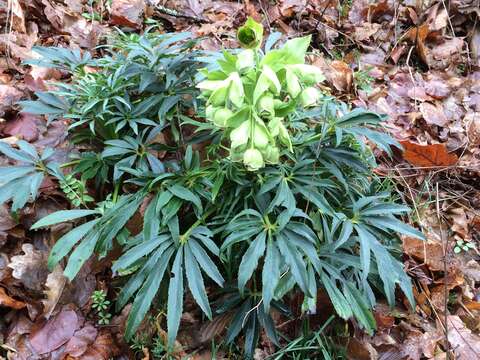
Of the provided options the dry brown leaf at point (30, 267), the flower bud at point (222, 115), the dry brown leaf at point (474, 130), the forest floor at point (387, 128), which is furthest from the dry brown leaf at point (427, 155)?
the dry brown leaf at point (30, 267)

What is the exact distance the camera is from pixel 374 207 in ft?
3.98

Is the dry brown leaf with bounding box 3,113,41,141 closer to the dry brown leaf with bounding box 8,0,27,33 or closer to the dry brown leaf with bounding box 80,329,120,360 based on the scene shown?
the dry brown leaf with bounding box 8,0,27,33

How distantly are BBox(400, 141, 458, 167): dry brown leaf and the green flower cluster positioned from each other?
0.92 m

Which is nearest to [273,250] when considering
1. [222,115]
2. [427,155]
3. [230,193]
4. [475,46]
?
[230,193]

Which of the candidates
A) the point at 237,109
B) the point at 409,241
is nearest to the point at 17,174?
the point at 237,109

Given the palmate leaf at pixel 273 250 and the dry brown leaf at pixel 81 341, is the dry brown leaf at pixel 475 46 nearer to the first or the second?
the palmate leaf at pixel 273 250

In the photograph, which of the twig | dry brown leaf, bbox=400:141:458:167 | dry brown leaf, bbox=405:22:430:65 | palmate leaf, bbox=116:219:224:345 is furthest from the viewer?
dry brown leaf, bbox=405:22:430:65

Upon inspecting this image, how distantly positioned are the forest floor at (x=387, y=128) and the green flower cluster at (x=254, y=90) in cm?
49

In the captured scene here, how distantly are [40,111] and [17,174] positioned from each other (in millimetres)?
232

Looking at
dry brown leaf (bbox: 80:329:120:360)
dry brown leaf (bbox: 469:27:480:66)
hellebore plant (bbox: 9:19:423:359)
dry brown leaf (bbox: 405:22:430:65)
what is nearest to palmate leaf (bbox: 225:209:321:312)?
hellebore plant (bbox: 9:19:423:359)

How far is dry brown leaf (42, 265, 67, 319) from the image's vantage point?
4.16 ft

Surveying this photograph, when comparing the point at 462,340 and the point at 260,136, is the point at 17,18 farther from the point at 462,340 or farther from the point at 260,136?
the point at 462,340

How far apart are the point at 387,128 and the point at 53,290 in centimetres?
149

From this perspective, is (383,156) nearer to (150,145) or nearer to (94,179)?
(150,145)
